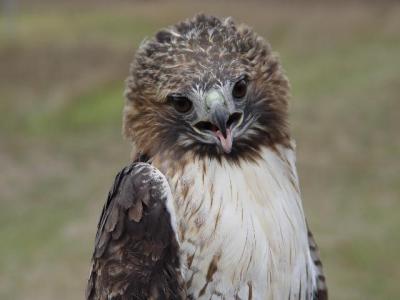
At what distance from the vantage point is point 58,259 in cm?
1625

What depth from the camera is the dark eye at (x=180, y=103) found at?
3.86 metres

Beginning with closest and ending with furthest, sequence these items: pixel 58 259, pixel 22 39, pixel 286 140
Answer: pixel 286 140 → pixel 58 259 → pixel 22 39

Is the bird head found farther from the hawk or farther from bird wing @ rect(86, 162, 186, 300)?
bird wing @ rect(86, 162, 186, 300)

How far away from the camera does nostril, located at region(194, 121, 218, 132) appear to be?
3838 millimetres

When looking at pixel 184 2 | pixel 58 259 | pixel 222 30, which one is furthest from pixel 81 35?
pixel 222 30

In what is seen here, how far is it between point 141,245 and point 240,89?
0.91 metres

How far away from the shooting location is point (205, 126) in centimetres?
388

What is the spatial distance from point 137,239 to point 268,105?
3.13 feet

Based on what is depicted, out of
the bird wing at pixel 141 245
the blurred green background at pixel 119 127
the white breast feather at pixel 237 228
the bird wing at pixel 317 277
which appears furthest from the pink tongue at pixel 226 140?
the blurred green background at pixel 119 127

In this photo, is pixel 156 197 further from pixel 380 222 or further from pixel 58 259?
pixel 380 222

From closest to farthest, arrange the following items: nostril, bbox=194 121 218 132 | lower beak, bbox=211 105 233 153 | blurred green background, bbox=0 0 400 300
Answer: lower beak, bbox=211 105 233 153
nostril, bbox=194 121 218 132
blurred green background, bbox=0 0 400 300

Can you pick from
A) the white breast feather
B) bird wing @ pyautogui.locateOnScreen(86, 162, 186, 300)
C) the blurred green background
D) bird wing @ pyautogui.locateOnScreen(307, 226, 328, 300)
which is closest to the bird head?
the white breast feather

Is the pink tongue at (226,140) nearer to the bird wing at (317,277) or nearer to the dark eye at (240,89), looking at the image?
the dark eye at (240,89)

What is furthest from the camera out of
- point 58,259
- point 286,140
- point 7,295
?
point 58,259
